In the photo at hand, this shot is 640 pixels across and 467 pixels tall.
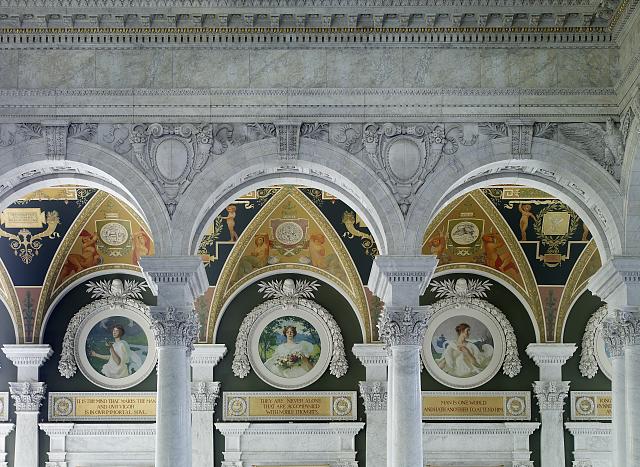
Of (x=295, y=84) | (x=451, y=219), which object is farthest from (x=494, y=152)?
(x=451, y=219)

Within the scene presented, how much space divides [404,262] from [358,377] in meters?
6.95

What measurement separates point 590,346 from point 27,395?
1148 cm

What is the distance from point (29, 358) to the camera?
2778cm

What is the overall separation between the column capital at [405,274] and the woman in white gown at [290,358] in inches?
268

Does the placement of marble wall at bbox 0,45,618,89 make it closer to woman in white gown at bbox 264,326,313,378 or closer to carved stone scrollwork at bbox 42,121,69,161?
carved stone scrollwork at bbox 42,121,69,161

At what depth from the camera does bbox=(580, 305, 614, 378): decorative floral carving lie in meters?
28.1

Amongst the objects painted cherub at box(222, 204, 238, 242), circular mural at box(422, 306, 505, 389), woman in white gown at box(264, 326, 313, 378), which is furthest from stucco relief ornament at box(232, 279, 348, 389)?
circular mural at box(422, 306, 505, 389)

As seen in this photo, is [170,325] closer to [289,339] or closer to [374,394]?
[289,339]

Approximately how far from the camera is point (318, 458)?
27.7 meters

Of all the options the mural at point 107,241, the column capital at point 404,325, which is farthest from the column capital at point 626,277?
the mural at point 107,241

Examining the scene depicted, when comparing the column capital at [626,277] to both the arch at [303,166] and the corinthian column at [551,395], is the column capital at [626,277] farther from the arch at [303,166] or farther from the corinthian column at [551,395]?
the corinthian column at [551,395]

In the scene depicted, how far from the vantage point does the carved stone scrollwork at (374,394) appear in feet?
90.2

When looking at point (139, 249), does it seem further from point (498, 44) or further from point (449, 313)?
point (498, 44)

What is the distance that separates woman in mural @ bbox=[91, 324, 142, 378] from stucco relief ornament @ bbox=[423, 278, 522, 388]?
6018 mm
